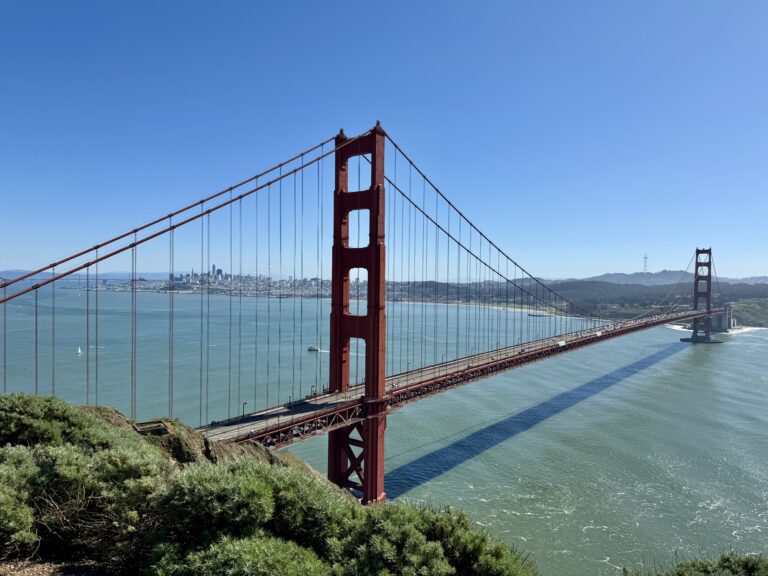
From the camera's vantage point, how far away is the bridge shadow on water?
1738 centimetres

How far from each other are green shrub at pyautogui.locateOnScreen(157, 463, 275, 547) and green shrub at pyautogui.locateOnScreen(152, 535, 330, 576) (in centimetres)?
22

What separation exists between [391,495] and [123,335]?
4609 cm

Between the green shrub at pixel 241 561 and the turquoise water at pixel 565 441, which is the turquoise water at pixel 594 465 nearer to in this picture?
the turquoise water at pixel 565 441

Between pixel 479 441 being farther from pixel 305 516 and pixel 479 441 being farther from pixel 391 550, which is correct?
pixel 391 550

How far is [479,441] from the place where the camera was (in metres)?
21.5

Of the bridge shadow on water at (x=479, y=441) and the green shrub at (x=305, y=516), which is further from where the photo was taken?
the bridge shadow on water at (x=479, y=441)

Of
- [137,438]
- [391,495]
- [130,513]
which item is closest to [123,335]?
[391,495]

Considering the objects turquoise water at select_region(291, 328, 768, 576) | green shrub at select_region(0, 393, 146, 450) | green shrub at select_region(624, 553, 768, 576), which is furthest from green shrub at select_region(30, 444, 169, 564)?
turquoise water at select_region(291, 328, 768, 576)

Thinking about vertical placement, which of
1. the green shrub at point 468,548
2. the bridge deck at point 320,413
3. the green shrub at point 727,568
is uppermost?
the green shrub at point 468,548

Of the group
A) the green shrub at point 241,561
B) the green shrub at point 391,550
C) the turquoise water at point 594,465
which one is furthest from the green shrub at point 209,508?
the turquoise water at point 594,465

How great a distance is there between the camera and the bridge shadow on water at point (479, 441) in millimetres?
17375

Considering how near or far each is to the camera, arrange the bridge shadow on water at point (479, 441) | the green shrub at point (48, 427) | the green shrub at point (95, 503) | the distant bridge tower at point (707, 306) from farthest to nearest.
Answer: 1. the distant bridge tower at point (707, 306)
2. the bridge shadow on water at point (479, 441)
3. the green shrub at point (48, 427)
4. the green shrub at point (95, 503)

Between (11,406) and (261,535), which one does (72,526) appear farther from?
(11,406)

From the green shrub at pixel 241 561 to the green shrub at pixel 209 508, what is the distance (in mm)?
221
